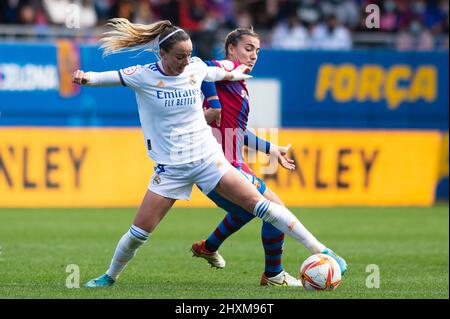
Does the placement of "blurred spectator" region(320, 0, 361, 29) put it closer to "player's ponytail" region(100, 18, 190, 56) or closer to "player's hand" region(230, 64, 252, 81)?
"player's hand" region(230, 64, 252, 81)

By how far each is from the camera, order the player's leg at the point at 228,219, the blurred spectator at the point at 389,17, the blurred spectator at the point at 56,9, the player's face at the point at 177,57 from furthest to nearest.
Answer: the blurred spectator at the point at 389,17
the blurred spectator at the point at 56,9
the player's leg at the point at 228,219
the player's face at the point at 177,57

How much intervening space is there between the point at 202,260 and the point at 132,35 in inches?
160

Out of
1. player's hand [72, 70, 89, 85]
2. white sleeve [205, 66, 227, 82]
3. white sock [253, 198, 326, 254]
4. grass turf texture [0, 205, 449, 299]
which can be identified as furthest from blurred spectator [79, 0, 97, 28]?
white sock [253, 198, 326, 254]

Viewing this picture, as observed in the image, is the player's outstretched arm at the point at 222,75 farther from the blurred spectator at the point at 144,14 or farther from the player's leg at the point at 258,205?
the blurred spectator at the point at 144,14

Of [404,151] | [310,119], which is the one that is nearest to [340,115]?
[310,119]

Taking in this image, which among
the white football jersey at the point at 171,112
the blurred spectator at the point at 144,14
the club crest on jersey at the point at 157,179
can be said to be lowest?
the club crest on jersey at the point at 157,179

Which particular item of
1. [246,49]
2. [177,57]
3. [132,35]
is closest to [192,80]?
[177,57]

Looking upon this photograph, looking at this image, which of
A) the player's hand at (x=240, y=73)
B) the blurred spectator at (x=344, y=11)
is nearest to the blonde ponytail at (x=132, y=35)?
the player's hand at (x=240, y=73)

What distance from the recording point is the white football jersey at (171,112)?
8.50 metres

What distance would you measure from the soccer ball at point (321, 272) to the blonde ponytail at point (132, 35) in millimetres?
2320

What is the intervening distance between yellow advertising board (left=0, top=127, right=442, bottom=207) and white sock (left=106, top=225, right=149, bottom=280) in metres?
10.2

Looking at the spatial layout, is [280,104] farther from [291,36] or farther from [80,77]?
[80,77]

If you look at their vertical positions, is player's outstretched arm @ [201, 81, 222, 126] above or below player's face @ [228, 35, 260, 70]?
below

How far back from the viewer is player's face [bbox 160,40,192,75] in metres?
8.42
